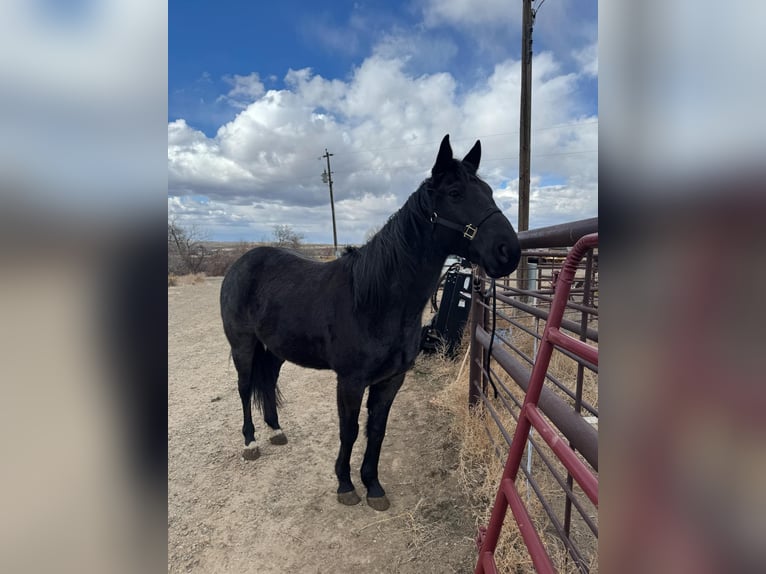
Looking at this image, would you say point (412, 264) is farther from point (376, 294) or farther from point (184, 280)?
point (184, 280)

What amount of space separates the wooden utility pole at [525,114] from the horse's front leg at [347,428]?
653 cm

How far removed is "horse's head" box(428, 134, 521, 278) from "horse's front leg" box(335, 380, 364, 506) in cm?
102

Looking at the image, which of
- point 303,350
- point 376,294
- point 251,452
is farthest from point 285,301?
point 251,452

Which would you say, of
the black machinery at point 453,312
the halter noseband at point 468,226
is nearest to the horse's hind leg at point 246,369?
the halter noseband at point 468,226

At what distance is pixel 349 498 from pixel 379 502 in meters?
0.20

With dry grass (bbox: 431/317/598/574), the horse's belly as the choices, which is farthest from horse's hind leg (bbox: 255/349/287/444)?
dry grass (bbox: 431/317/598/574)

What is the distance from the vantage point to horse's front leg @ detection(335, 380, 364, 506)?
229 centimetres

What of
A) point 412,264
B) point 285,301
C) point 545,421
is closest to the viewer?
point 545,421

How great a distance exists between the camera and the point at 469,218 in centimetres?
190

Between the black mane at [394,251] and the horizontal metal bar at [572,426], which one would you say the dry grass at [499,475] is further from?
the black mane at [394,251]

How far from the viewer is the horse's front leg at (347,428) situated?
2.29 meters
